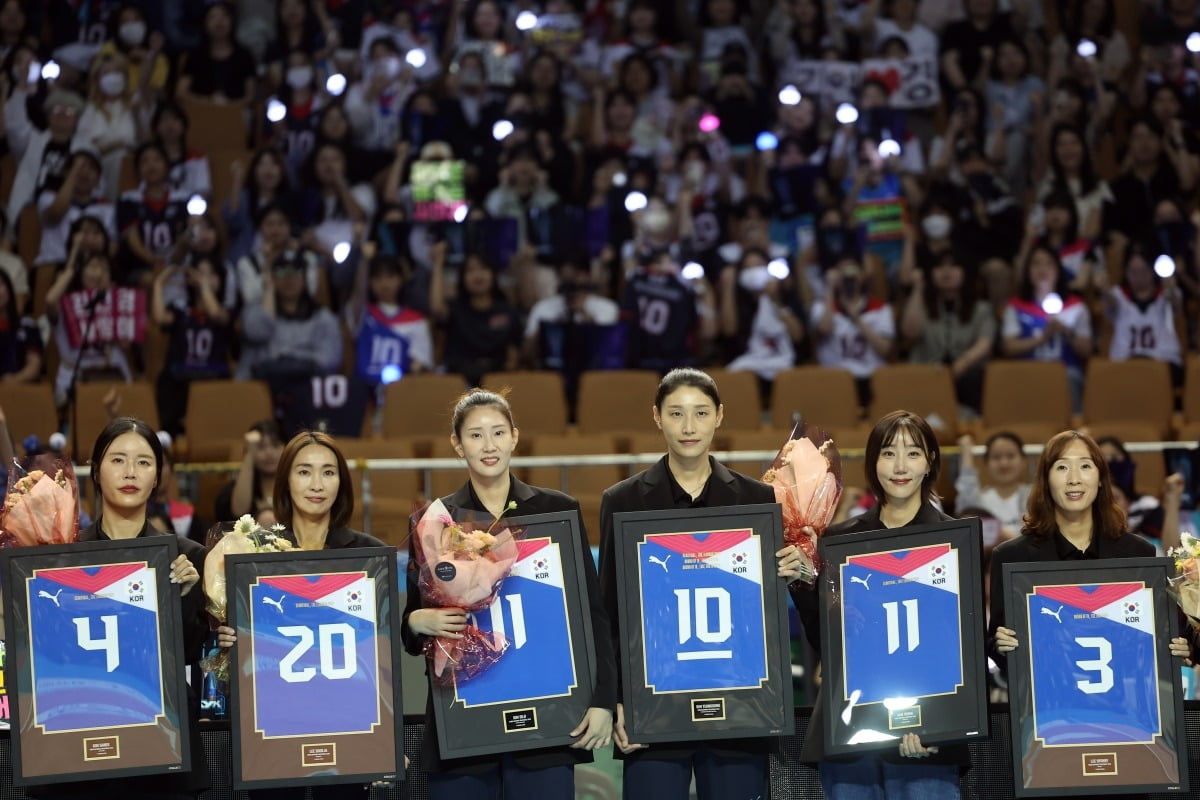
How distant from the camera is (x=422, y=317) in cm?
1055

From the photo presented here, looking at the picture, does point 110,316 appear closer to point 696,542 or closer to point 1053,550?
point 696,542

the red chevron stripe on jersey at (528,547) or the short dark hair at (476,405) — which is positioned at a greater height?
the short dark hair at (476,405)

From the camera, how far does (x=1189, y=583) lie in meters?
4.69

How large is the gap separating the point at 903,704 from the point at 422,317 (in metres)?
6.41

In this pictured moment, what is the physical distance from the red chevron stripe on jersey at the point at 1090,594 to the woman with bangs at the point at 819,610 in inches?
15.0

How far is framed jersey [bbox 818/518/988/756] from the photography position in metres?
4.63

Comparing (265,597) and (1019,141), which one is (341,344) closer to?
(1019,141)

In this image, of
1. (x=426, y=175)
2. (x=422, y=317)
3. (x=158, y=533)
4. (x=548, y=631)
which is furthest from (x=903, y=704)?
(x=426, y=175)

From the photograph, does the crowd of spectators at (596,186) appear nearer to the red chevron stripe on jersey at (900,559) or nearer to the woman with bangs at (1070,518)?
the woman with bangs at (1070,518)

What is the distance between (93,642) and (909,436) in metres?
2.39

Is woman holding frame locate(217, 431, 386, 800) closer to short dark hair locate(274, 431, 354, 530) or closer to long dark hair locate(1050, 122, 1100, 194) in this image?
short dark hair locate(274, 431, 354, 530)

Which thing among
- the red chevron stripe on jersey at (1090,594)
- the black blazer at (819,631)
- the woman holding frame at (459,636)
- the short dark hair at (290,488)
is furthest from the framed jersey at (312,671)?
the red chevron stripe on jersey at (1090,594)

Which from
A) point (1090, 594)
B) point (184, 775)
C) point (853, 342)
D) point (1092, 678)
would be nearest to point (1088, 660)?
point (1092, 678)

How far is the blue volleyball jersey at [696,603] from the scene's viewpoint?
4.64 meters
